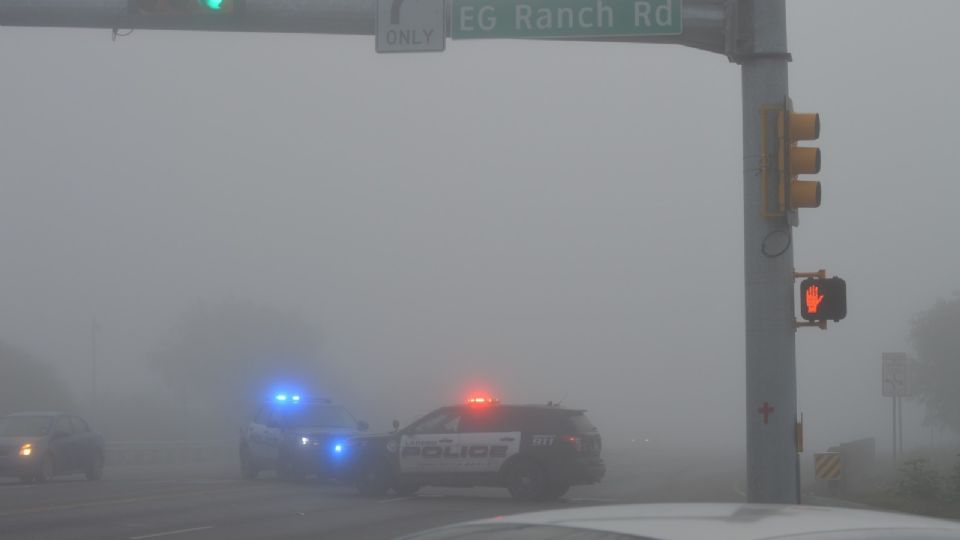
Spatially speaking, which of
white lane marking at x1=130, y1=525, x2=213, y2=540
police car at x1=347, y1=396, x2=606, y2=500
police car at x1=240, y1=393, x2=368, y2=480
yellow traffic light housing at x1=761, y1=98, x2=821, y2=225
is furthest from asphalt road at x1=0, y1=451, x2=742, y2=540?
yellow traffic light housing at x1=761, y1=98, x2=821, y2=225

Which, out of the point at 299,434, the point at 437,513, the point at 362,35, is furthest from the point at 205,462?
the point at 362,35

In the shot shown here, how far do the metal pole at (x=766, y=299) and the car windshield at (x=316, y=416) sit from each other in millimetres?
16576

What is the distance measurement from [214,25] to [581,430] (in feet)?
39.8

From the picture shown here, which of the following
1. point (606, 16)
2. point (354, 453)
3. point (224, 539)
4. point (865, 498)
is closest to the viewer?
point (606, 16)

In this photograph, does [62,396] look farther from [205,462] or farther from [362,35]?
[362,35]

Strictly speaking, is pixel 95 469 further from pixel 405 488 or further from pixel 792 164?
pixel 792 164

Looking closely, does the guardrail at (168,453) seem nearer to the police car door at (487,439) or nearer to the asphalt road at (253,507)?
the asphalt road at (253,507)

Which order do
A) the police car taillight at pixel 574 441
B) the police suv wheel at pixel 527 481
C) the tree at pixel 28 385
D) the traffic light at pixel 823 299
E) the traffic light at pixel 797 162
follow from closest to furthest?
the traffic light at pixel 797 162, the traffic light at pixel 823 299, the police suv wheel at pixel 527 481, the police car taillight at pixel 574 441, the tree at pixel 28 385

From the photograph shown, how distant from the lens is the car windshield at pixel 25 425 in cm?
2625

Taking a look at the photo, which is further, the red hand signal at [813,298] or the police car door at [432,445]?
the police car door at [432,445]

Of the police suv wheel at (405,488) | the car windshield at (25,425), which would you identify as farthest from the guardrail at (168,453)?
the police suv wheel at (405,488)

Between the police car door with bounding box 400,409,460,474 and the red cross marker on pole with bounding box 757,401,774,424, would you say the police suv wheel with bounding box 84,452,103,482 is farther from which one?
the red cross marker on pole with bounding box 757,401,774,424

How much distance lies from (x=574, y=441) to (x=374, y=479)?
12.3ft

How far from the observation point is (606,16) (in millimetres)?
12539
